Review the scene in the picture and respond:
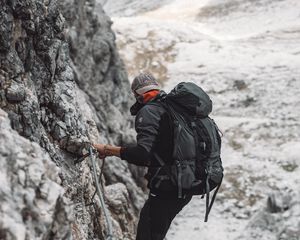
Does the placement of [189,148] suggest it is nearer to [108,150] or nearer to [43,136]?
[108,150]

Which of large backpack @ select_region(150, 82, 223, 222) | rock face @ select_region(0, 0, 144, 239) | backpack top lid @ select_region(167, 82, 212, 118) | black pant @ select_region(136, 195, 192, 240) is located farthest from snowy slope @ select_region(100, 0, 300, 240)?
backpack top lid @ select_region(167, 82, 212, 118)

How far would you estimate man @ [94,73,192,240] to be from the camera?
21.3ft

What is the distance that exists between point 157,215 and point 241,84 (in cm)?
2630

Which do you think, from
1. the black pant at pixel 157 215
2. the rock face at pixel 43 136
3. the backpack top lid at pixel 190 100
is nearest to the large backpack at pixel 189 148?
the backpack top lid at pixel 190 100

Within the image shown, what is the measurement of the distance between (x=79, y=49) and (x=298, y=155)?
38.1 feet

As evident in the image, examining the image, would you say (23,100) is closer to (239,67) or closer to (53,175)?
(53,175)

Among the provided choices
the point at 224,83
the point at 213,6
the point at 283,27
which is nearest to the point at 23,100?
the point at 224,83

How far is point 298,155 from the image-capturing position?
22.9 metres

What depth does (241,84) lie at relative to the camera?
106 ft

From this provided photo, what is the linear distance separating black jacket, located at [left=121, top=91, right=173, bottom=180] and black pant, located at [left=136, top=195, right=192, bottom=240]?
2.19 feet

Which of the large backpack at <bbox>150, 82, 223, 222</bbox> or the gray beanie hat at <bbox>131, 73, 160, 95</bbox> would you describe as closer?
the large backpack at <bbox>150, 82, 223, 222</bbox>

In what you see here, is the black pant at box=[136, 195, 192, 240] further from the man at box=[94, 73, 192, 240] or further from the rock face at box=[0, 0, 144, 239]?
the rock face at box=[0, 0, 144, 239]

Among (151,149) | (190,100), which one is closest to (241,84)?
(190,100)

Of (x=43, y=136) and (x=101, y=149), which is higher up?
(x=43, y=136)
